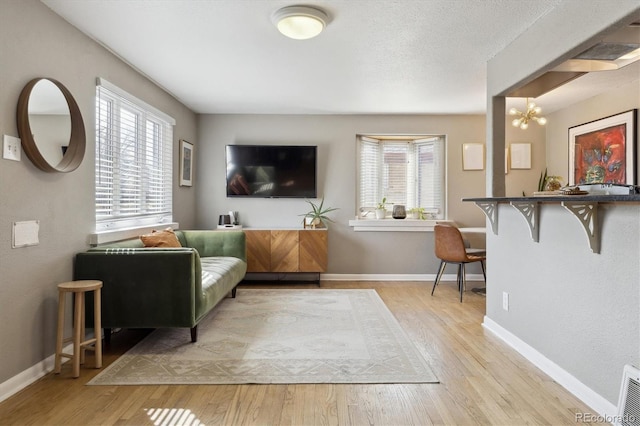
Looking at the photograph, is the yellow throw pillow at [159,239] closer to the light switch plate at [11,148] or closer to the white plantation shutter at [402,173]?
the light switch plate at [11,148]

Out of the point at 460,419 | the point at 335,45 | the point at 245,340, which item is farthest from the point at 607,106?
the point at 245,340

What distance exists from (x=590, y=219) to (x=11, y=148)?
320 centimetres

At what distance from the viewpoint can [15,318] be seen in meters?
2.17

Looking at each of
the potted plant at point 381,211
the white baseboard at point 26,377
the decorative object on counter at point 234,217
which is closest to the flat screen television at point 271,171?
the decorative object on counter at point 234,217

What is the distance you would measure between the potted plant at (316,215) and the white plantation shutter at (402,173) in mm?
524

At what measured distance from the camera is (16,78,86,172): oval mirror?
2.23 m

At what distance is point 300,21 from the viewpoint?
249 centimetres

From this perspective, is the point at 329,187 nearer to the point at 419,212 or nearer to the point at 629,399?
the point at 419,212

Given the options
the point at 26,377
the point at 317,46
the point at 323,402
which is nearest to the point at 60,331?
the point at 26,377

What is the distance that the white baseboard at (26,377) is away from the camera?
2073 mm

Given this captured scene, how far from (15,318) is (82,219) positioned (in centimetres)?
84

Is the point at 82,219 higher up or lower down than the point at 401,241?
higher up

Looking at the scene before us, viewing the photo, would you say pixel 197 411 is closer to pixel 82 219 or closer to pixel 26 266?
pixel 26 266

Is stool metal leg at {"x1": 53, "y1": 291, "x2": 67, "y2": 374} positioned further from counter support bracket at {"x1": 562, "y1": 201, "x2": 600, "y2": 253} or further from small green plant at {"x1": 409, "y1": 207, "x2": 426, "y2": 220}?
small green plant at {"x1": 409, "y1": 207, "x2": 426, "y2": 220}
